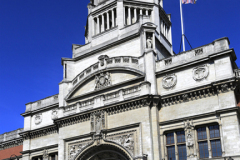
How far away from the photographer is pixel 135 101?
A: 34688 mm

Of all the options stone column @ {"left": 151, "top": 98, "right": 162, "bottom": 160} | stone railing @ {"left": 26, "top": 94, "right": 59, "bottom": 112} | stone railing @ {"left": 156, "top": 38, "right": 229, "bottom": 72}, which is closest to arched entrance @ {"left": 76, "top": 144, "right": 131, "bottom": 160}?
stone column @ {"left": 151, "top": 98, "right": 162, "bottom": 160}

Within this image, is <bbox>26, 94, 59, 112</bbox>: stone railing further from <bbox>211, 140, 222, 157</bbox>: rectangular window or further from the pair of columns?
<bbox>211, 140, 222, 157</bbox>: rectangular window

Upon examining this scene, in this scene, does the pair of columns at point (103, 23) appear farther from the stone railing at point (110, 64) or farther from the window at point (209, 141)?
the window at point (209, 141)

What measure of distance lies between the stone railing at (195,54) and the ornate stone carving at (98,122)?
805 centimetres

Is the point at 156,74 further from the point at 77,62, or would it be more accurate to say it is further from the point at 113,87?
the point at 77,62

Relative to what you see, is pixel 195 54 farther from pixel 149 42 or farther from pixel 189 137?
pixel 189 137

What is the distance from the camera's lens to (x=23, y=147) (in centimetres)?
4547

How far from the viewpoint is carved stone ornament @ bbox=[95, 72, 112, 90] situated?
39362mm

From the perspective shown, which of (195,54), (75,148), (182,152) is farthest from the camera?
(75,148)

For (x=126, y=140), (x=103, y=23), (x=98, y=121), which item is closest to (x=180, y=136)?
(x=126, y=140)

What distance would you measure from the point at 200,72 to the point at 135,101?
7.28m

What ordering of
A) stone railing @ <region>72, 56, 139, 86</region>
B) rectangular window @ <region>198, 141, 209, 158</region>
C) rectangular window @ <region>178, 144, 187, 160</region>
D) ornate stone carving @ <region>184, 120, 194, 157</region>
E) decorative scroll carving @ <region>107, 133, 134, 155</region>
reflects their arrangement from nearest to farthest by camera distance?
1. rectangular window @ <region>198, 141, 209, 158</region>
2. ornate stone carving @ <region>184, 120, 194, 157</region>
3. rectangular window @ <region>178, 144, 187, 160</region>
4. decorative scroll carving @ <region>107, 133, 134, 155</region>
5. stone railing @ <region>72, 56, 139, 86</region>

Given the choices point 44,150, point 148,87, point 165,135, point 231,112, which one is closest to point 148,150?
point 165,135

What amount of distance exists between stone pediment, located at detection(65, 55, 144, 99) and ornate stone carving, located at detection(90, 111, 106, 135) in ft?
12.1
